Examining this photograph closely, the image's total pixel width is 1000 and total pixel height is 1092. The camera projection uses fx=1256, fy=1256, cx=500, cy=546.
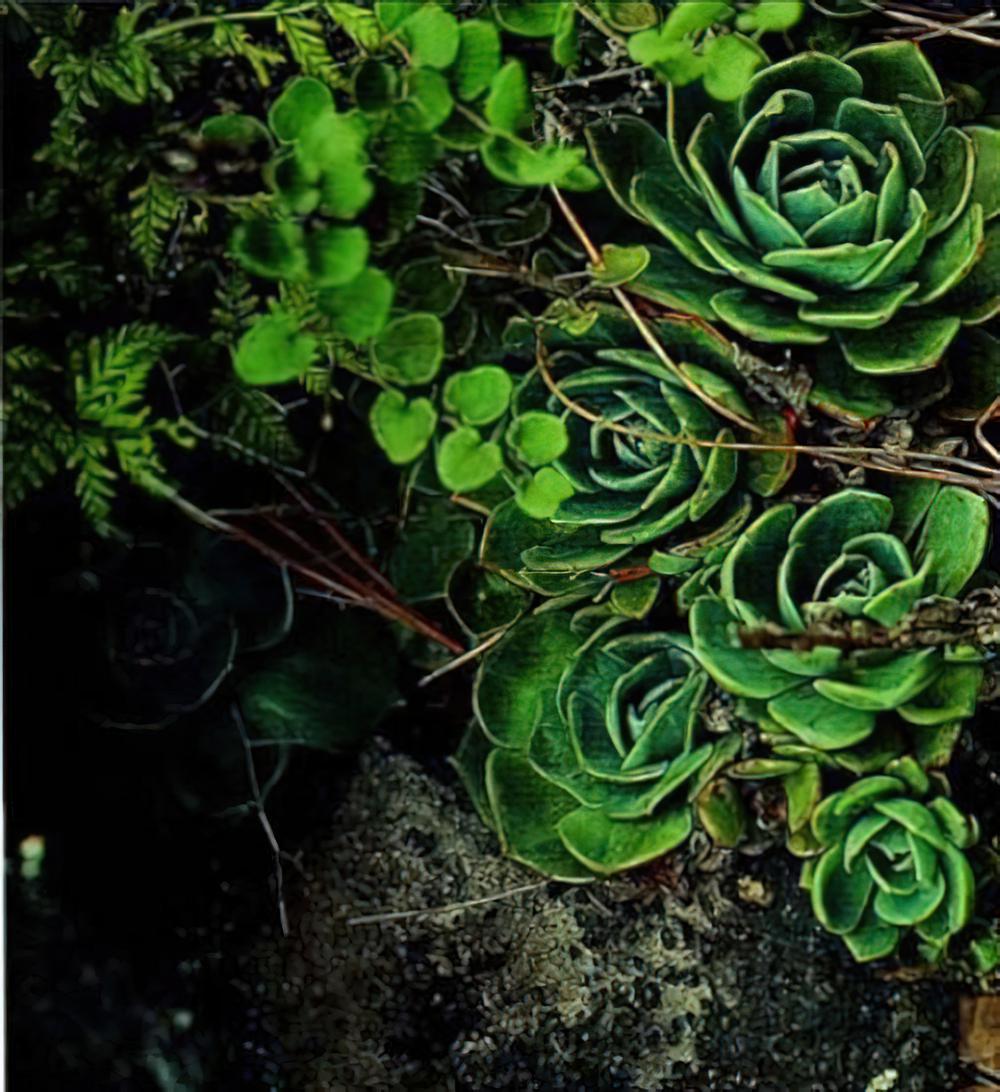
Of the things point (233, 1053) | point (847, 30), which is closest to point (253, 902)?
point (233, 1053)

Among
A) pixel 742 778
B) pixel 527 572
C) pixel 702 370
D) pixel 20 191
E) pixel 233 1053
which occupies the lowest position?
pixel 233 1053

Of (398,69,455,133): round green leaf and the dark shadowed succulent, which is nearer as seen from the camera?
(398,69,455,133): round green leaf

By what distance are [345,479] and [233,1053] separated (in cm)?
50

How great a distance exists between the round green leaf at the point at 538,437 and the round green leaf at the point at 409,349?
0.27 ft

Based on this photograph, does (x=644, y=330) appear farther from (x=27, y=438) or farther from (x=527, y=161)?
(x=27, y=438)

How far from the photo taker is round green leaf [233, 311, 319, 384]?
950 mm

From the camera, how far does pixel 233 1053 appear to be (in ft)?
3.55

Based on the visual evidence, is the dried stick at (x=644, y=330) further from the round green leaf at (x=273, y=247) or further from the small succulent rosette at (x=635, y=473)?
the round green leaf at (x=273, y=247)

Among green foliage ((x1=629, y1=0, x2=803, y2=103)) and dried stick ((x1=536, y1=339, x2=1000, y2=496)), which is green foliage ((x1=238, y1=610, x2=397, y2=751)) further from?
green foliage ((x1=629, y1=0, x2=803, y2=103))

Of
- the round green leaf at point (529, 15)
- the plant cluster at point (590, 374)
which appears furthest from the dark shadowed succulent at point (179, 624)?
the round green leaf at point (529, 15)

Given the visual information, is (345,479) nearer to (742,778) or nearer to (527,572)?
(527,572)

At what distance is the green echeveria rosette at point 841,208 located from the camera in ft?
3.15

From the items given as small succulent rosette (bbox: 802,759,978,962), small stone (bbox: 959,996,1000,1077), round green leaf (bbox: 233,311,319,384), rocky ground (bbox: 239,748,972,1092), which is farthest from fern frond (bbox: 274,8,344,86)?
small stone (bbox: 959,996,1000,1077)

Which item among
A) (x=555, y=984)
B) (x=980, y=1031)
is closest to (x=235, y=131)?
(x=555, y=984)
